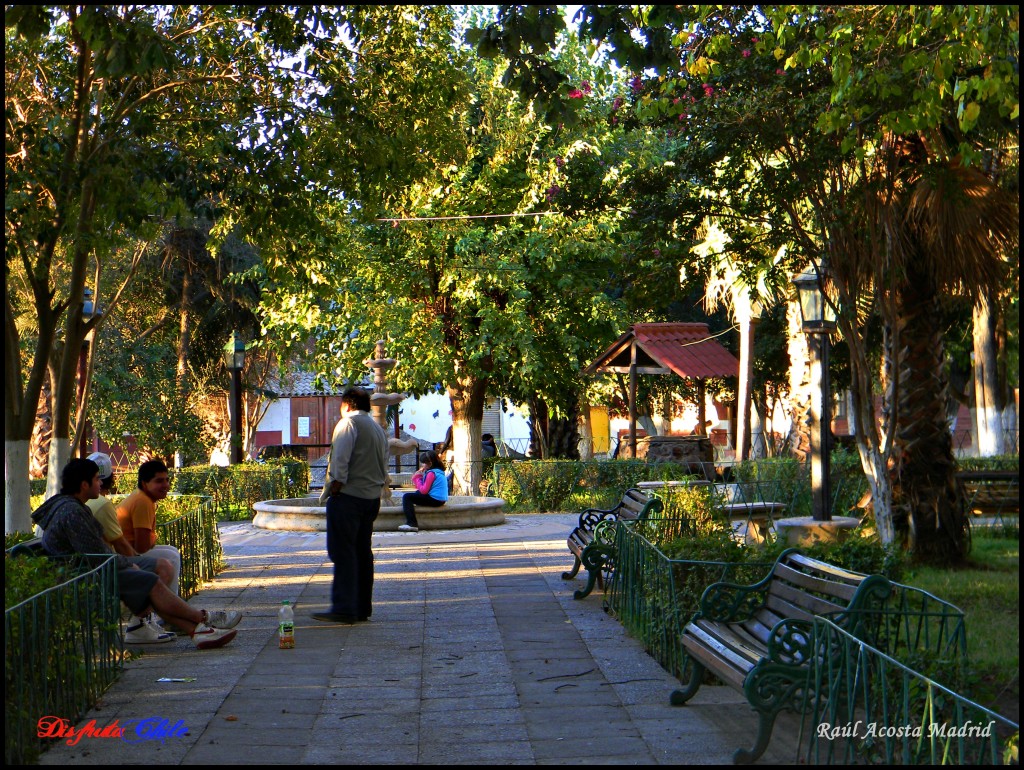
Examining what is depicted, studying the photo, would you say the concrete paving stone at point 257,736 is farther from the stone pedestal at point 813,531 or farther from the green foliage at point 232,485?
the green foliage at point 232,485

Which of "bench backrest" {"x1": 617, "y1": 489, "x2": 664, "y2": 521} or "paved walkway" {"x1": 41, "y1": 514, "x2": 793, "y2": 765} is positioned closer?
"paved walkway" {"x1": 41, "y1": 514, "x2": 793, "y2": 765}

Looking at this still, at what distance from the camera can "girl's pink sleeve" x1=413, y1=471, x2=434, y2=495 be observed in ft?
54.2

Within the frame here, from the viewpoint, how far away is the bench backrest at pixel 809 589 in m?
5.15

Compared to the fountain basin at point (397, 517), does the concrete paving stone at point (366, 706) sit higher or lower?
lower

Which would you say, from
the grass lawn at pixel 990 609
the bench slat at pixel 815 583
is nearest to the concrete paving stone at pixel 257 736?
the bench slat at pixel 815 583

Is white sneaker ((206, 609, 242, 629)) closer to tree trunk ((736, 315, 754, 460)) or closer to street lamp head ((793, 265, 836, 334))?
street lamp head ((793, 265, 836, 334))

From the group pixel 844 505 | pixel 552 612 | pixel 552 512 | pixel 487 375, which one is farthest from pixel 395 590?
pixel 487 375

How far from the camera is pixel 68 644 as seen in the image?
596cm

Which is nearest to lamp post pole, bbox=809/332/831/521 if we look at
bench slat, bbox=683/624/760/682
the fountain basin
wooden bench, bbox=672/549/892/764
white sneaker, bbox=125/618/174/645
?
wooden bench, bbox=672/549/892/764

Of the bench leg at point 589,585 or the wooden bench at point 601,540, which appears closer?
the wooden bench at point 601,540

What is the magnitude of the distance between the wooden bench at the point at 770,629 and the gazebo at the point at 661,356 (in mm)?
15509

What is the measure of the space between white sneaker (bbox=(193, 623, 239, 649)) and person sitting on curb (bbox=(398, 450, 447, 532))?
28.1 feet

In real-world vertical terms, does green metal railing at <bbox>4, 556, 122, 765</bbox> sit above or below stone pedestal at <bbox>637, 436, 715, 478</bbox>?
below

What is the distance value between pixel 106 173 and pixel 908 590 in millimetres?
5751
